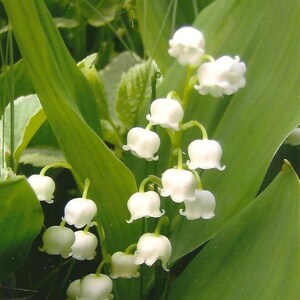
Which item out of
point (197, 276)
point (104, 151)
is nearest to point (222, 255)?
point (197, 276)

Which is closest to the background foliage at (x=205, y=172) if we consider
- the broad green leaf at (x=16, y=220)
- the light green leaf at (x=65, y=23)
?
the broad green leaf at (x=16, y=220)

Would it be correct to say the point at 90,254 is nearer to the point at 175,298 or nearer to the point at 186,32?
the point at 175,298

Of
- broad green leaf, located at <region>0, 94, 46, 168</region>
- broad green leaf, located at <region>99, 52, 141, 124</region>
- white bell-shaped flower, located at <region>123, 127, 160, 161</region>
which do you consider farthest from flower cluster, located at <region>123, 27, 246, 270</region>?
broad green leaf, located at <region>99, 52, 141, 124</region>

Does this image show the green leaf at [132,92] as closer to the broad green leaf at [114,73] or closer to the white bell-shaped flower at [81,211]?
the broad green leaf at [114,73]

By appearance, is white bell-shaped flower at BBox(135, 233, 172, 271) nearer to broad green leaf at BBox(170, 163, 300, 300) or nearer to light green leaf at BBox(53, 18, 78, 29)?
broad green leaf at BBox(170, 163, 300, 300)

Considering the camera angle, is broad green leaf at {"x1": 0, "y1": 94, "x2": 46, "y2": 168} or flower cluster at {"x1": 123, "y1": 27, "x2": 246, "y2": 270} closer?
flower cluster at {"x1": 123, "y1": 27, "x2": 246, "y2": 270}

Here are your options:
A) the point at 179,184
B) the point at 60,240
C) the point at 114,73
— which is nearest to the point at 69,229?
the point at 60,240

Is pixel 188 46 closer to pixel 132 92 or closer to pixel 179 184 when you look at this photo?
pixel 179 184
